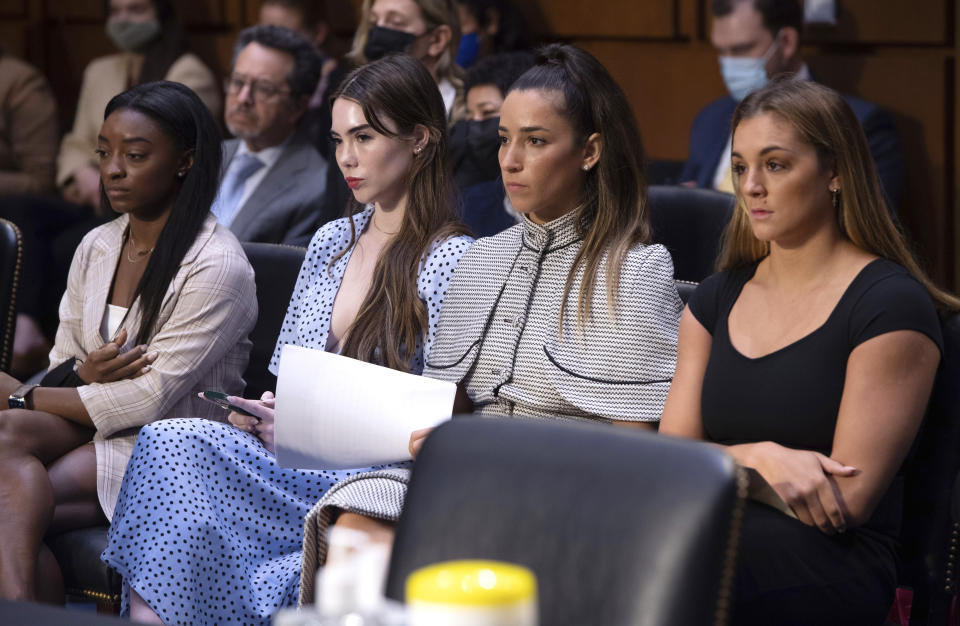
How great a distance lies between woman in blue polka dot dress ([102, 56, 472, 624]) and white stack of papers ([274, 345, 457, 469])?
181mm

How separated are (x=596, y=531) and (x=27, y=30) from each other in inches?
241

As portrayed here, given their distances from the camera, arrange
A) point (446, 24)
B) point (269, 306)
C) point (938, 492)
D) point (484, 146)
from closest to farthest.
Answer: point (938, 492), point (269, 306), point (484, 146), point (446, 24)

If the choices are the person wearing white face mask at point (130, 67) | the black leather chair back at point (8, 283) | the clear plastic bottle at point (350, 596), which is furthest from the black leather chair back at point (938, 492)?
the person wearing white face mask at point (130, 67)

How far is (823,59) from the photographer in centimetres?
445

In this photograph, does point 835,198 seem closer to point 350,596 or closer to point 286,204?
point 350,596

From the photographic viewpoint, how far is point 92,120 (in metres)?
5.69


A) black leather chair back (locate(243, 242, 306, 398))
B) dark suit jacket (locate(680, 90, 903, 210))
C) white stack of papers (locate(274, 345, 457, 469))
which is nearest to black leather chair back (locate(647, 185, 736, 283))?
black leather chair back (locate(243, 242, 306, 398))

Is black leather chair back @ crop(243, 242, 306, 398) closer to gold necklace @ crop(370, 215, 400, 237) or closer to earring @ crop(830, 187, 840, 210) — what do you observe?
gold necklace @ crop(370, 215, 400, 237)

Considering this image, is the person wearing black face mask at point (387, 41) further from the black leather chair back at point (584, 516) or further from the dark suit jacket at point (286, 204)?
the black leather chair back at point (584, 516)

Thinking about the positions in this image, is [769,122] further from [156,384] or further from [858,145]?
[156,384]

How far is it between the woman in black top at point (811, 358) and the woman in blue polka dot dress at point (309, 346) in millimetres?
684

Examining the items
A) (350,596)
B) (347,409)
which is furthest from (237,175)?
(350,596)

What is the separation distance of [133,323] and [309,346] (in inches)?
15.2

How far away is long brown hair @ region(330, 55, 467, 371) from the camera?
8.41 feet
